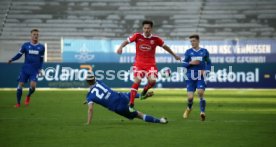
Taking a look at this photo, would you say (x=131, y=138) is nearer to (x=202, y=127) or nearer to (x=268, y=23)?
(x=202, y=127)

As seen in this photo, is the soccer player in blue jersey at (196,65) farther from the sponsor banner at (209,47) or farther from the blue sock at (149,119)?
the sponsor banner at (209,47)

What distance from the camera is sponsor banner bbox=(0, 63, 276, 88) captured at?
36.8 metres

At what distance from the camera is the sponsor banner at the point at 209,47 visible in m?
38.9

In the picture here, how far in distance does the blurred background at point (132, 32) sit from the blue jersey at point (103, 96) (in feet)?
71.1

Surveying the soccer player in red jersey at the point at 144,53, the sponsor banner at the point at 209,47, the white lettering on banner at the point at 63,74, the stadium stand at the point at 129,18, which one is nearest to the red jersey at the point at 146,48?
the soccer player in red jersey at the point at 144,53

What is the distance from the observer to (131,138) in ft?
41.3

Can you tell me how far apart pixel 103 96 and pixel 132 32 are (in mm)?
29171

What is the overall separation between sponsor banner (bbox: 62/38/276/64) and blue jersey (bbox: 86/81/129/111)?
24091 millimetres

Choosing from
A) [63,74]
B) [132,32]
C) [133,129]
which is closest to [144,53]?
[133,129]

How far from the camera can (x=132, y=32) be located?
145 ft

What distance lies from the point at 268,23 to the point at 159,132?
32030mm

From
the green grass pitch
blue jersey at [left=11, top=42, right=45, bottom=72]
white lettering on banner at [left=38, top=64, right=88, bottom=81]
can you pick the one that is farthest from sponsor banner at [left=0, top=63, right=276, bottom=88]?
the green grass pitch

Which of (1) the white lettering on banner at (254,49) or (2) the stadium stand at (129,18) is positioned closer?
(1) the white lettering on banner at (254,49)

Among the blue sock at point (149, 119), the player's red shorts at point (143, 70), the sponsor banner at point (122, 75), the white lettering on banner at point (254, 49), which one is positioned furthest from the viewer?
the white lettering on banner at point (254, 49)
